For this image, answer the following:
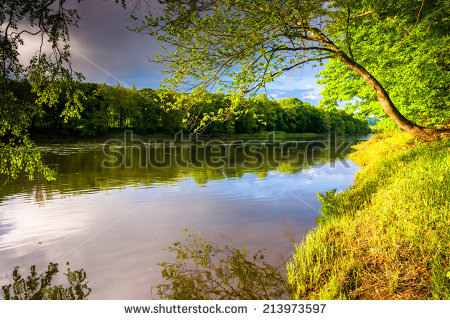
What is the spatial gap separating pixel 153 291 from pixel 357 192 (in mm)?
8493

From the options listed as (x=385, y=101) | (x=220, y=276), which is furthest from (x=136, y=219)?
(x=385, y=101)

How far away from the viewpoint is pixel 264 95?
7.71m

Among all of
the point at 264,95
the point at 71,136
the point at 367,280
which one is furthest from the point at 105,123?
the point at 367,280

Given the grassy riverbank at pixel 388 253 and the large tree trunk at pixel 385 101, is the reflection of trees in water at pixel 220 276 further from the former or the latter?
the large tree trunk at pixel 385 101

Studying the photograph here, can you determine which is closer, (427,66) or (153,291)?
(153,291)

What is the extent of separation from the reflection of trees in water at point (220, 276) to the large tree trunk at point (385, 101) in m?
8.44

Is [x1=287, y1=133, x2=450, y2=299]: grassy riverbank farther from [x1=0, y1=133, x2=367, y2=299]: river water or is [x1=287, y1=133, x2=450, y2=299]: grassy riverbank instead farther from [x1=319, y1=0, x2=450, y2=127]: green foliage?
[x1=319, y1=0, x2=450, y2=127]: green foliage

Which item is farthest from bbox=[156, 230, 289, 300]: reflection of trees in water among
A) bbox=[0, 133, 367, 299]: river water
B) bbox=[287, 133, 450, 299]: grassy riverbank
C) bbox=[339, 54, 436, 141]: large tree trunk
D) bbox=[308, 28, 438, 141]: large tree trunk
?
bbox=[339, 54, 436, 141]: large tree trunk

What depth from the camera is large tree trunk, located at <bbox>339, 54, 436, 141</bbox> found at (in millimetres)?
9761

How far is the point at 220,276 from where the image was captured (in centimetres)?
516

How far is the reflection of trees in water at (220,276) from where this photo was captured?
4.61 metres

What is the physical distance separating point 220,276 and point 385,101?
1032 centimetres

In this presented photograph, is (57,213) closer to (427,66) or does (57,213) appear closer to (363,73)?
(363,73)

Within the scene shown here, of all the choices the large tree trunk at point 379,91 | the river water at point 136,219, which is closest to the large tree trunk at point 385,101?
the large tree trunk at point 379,91
